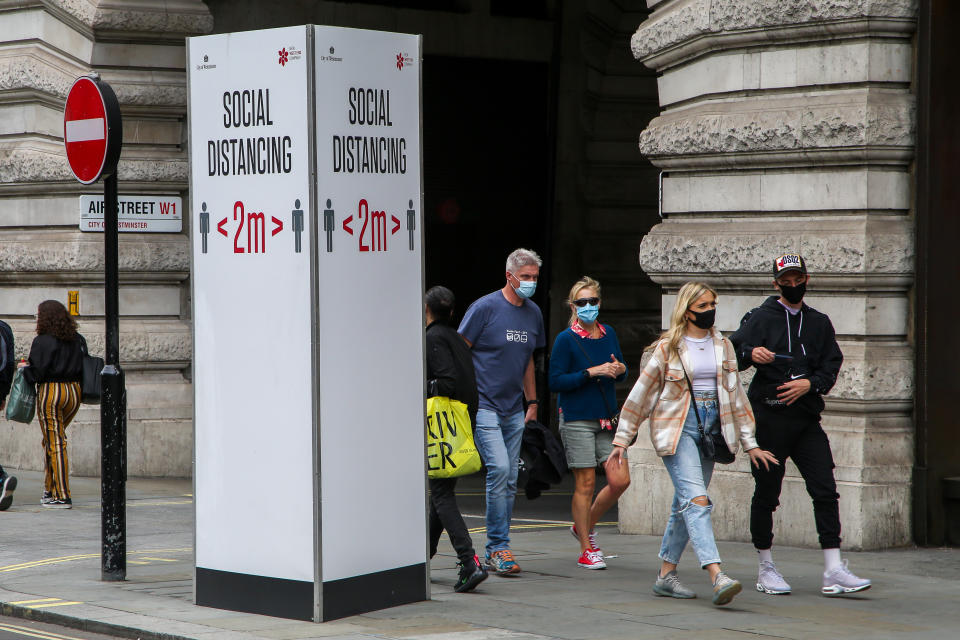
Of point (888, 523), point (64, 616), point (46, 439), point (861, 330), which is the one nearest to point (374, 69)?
point (64, 616)

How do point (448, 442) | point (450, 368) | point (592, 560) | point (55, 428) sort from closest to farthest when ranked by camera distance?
point (448, 442) < point (450, 368) < point (592, 560) < point (55, 428)

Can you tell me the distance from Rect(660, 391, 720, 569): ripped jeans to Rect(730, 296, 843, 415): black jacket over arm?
16.3 inches

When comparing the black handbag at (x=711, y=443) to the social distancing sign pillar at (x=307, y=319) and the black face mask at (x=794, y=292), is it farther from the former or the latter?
the social distancing sign pillar at (x=307, y=319)

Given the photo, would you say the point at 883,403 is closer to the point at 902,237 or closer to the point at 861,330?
the point at 861,330

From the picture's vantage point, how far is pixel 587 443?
879cm

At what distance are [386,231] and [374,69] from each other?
0.78m

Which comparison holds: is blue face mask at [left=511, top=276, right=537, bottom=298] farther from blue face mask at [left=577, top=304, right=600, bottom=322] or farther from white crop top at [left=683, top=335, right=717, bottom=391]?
white crop top at [left=683, top=335, right=717, bottom=391]

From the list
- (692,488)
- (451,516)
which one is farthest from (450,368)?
(692,488)

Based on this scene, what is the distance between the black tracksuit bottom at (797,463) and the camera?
7660 millimetres

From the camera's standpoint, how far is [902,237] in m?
9.11

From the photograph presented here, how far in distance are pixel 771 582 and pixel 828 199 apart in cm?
272

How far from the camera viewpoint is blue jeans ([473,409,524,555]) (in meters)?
8.33

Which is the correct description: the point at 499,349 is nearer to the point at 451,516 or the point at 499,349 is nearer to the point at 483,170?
the point at 451,516

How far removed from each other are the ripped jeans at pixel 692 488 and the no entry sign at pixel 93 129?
345cm
